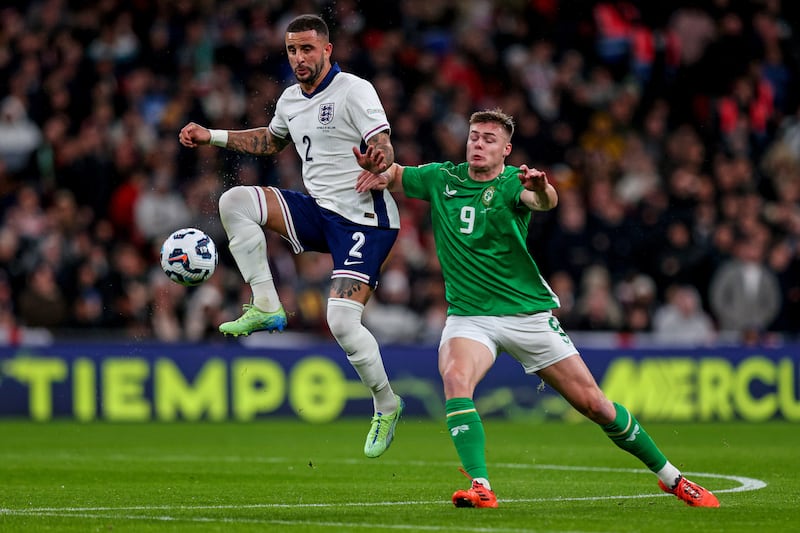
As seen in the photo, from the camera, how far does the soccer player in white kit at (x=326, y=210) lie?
10.4 m

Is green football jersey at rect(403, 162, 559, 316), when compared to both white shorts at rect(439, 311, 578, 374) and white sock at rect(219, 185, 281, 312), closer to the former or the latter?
white shorts at rect(439, 311, 578, 374)

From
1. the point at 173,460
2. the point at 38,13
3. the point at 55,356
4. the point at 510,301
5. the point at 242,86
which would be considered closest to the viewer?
the point at 510,301

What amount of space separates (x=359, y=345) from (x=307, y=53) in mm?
2112

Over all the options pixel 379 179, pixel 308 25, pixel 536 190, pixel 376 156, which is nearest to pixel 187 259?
pixel 379 179

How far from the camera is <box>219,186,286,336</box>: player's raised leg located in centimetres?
1060

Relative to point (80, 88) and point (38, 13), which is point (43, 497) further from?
point (38, 13)

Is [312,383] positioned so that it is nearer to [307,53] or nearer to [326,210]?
[326,210]

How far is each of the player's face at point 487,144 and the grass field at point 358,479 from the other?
2.29 m

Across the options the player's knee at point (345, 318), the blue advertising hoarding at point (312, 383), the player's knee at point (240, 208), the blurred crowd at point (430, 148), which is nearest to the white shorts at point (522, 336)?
the player's knee at point (345, 318)

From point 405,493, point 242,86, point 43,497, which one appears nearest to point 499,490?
point 405,493

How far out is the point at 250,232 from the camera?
1063cm

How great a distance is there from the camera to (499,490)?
1112cm

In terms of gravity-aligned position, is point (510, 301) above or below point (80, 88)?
below

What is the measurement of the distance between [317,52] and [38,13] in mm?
12975
